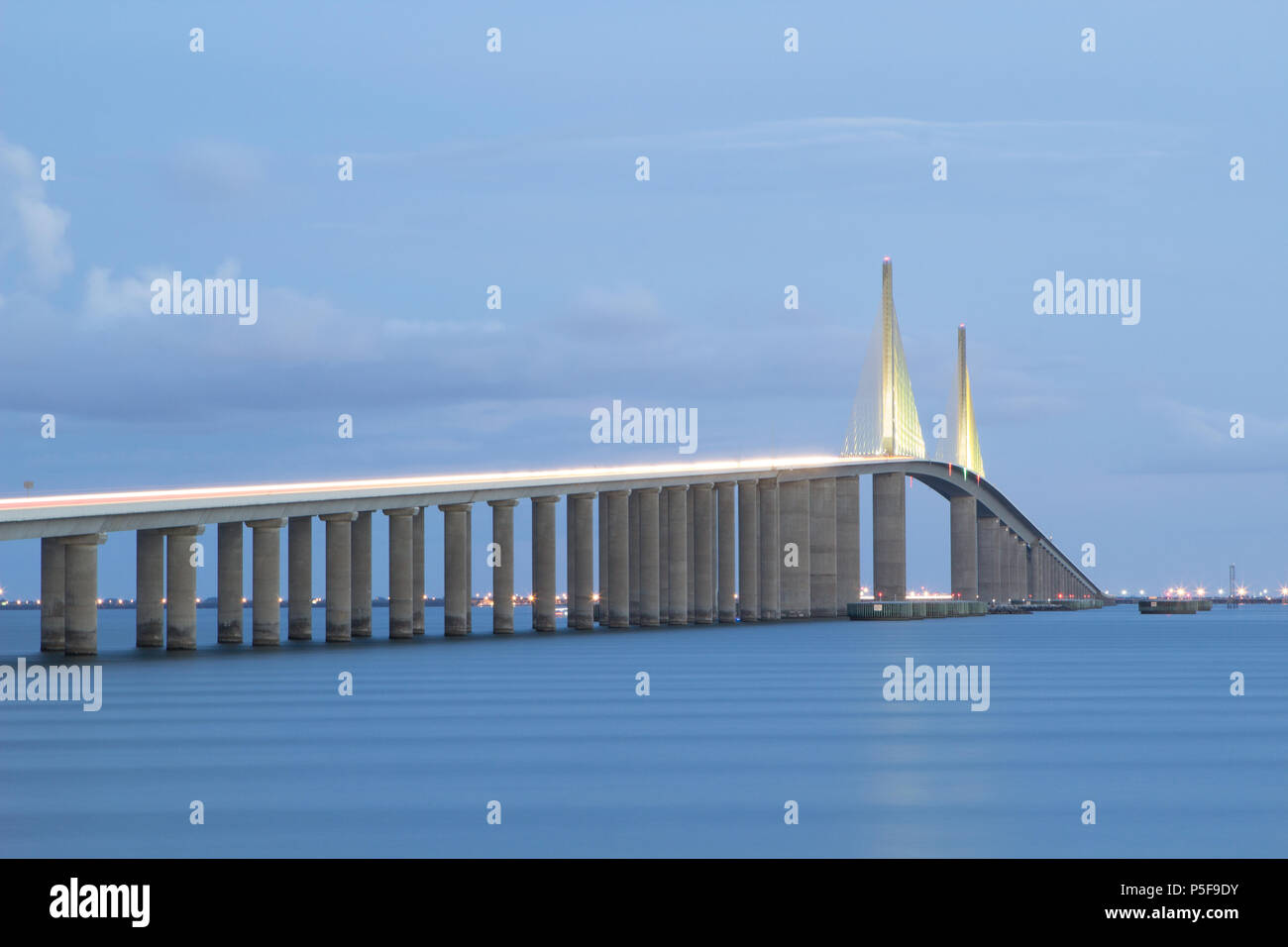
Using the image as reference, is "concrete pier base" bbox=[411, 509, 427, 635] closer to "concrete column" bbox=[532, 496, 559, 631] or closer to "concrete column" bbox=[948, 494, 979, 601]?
"concrete column" bbox=[532, 496, 559, 631]

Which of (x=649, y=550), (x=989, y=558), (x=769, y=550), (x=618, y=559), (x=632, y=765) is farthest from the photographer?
(x=989, y=558)

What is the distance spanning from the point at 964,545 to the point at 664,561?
199ft

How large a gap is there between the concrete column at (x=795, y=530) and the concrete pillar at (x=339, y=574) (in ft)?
163

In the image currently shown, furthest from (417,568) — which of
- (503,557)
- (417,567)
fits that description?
(503,557)

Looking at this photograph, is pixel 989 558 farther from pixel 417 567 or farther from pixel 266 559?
pixel 266 559

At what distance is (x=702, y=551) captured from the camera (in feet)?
412

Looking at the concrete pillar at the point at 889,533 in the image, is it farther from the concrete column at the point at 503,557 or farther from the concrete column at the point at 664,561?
the concrete column at the point at 503,557

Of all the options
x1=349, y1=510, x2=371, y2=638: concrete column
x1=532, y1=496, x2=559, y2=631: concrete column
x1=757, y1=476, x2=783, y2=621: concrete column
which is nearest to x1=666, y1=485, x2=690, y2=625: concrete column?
x1=757, y1=476, x2=783, y2=621: concrete column

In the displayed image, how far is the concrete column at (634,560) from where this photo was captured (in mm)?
116250

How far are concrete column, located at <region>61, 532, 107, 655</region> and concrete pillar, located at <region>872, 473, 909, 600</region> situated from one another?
284 feet

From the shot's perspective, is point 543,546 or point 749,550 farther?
point 749,550

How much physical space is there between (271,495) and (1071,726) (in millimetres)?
42319
